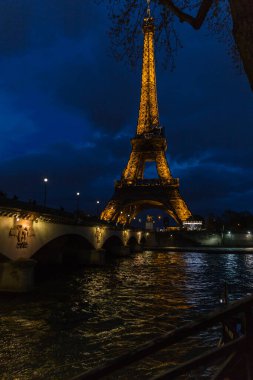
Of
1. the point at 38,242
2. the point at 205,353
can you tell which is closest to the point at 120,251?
the point at 38,242

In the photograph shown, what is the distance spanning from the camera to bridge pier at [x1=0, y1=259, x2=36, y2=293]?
71.6 feet

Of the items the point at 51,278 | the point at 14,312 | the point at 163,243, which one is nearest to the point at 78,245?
the point at 51,278

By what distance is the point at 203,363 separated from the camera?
9.66 feet

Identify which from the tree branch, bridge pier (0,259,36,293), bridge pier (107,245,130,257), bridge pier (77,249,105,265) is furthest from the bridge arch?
the tree branch

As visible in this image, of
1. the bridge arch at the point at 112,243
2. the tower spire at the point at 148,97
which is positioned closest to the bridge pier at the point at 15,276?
the bridge arch at the point at 112,243

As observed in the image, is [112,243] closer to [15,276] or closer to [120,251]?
[120,251]

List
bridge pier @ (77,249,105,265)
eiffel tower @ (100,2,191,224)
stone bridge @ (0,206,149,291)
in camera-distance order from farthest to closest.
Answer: eiffel tower @ (100,2,191,224) → bridge pier @ (77,249,105,265) → stone bridge @ (0,206,149,291)

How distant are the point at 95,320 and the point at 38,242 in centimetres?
1268

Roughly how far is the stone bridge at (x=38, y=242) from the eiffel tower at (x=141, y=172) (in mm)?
35066

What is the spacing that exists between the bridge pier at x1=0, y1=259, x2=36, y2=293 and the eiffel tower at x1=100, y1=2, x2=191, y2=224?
58.6 meters

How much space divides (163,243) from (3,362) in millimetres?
84846

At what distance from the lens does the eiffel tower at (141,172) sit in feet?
281

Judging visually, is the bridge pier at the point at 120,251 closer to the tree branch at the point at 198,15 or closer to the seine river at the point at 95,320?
the seine river at the point at 95,320

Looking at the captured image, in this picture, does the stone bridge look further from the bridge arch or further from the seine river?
the bridge arch
